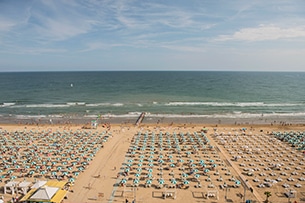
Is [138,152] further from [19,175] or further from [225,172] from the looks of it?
[19,175]

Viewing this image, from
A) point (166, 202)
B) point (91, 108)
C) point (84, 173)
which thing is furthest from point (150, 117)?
point (166, 202)


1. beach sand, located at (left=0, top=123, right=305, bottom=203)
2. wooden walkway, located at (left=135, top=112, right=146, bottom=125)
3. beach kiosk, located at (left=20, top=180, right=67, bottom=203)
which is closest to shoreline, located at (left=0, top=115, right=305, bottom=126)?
wooden walkway, located at (left=135, top=112, right=146, bottom=125)

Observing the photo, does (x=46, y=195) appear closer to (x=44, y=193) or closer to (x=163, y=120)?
(x=44, y=193)

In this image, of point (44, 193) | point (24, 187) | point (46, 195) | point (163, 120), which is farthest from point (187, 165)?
→ point (163, 120)

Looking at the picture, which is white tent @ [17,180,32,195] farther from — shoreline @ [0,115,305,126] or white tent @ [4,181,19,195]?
shoreline @ [0,115,305,126]

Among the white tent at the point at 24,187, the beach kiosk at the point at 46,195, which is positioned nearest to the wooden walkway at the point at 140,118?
the white tent at the point at 24,187

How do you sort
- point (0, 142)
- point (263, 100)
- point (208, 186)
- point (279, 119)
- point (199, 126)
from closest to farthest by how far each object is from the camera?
1. point (208, 186)
2. point (0, 142)
3. point (199, 126)
4. point (279, 119)
5. point (263, 100)

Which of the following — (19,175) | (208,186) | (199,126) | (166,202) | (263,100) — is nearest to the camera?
(166,202)

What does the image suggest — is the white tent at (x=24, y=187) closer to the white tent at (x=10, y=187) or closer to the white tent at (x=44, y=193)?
the white tent at (x=10, y=187)
